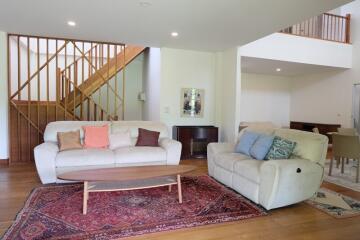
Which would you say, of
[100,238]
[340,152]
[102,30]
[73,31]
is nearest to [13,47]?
[73,31]

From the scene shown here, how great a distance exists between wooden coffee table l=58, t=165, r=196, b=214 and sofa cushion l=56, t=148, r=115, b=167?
68 centimetres

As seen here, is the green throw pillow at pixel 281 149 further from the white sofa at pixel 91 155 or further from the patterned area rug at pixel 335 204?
the white sofa at pixel 91 155

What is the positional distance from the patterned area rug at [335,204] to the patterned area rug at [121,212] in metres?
0.80

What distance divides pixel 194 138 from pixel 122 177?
9.76ft

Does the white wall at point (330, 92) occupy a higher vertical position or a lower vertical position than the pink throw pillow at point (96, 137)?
higher

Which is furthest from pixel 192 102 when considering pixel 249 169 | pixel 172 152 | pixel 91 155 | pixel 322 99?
pixel 322 99

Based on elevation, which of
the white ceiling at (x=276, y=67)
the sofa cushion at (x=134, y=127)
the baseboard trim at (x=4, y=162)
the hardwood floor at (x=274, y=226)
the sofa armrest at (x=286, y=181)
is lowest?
the hardwood floor at (x=274, y=226)

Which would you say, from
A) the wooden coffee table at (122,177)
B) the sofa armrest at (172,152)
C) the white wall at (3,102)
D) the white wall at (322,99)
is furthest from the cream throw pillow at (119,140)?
the white wall at (322,99)

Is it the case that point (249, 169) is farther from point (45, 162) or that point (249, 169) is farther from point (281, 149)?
point (45, 162)

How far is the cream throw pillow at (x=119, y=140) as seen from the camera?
4.18 m

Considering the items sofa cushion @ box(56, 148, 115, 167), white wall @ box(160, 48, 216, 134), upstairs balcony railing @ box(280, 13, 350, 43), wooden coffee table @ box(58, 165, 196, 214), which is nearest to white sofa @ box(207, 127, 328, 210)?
wooden coffee table @ box(58, 165, 196, 214)

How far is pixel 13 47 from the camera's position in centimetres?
518

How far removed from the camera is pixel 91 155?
11.9 feet

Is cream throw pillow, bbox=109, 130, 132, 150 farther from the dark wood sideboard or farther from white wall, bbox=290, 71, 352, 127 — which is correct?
white wall, bbox=290, 71, 352, 127
